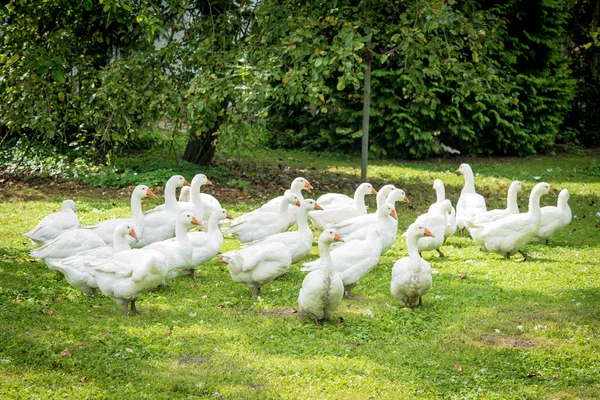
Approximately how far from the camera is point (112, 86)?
48.0 ft

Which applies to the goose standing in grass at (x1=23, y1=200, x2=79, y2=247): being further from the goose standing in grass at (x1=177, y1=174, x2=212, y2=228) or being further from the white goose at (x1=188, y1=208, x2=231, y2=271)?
the white goose at (x1=188, y1=208, x2=231, y2=271)

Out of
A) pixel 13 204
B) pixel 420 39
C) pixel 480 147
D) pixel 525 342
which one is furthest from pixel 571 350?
pixel 480 147

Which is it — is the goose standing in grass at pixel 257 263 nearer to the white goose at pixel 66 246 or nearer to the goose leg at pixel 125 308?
the goose leg at pixel 125 308

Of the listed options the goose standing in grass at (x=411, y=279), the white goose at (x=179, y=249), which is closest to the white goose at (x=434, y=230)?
the goose standing in grass at (x=411, y=279)

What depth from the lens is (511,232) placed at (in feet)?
35.1

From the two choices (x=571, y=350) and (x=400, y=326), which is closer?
(x=571, y=350)

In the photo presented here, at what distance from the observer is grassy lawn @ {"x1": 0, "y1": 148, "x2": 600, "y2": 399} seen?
625cm

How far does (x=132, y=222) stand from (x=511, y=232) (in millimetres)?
5418

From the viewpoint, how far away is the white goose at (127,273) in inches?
311

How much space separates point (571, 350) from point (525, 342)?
0.45 meters

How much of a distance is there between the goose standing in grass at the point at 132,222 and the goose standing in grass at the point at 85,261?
1.97 feet

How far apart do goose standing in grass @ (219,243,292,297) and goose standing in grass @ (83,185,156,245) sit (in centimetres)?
156

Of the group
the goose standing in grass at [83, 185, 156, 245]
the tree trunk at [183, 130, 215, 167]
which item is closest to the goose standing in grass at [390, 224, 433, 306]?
the goose standing in grass at [83, 185, 156, 245]

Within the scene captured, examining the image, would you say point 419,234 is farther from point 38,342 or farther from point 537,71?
point 537,71
